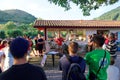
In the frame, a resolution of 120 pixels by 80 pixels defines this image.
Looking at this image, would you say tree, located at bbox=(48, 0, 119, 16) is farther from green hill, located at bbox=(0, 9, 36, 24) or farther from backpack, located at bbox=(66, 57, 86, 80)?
green hill, located at bbox=(0, 9, 36, 24)

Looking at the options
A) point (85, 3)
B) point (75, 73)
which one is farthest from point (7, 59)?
point (85, 3)

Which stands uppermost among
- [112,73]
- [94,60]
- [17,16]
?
[17,16]

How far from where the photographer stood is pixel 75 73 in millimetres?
5246

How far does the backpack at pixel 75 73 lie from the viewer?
5.22m

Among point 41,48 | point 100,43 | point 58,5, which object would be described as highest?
point 58,5

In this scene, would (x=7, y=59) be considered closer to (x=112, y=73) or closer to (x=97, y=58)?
(x=112, y=73)

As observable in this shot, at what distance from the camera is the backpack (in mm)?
5219

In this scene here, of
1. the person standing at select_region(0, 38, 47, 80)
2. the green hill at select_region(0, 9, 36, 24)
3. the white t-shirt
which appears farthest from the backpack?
the green hill at select_region(0, 9, 36, 24)

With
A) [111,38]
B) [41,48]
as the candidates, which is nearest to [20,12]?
[41,48]

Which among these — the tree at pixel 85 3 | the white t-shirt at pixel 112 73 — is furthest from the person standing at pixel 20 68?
the tree at pixel 85 3

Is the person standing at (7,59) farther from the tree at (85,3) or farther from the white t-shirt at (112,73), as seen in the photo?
the tree at (85,3)

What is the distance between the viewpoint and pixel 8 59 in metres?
8.02

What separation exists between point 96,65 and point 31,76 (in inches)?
86.5

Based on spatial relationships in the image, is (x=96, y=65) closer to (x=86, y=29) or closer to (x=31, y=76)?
(x=31, y=76)
